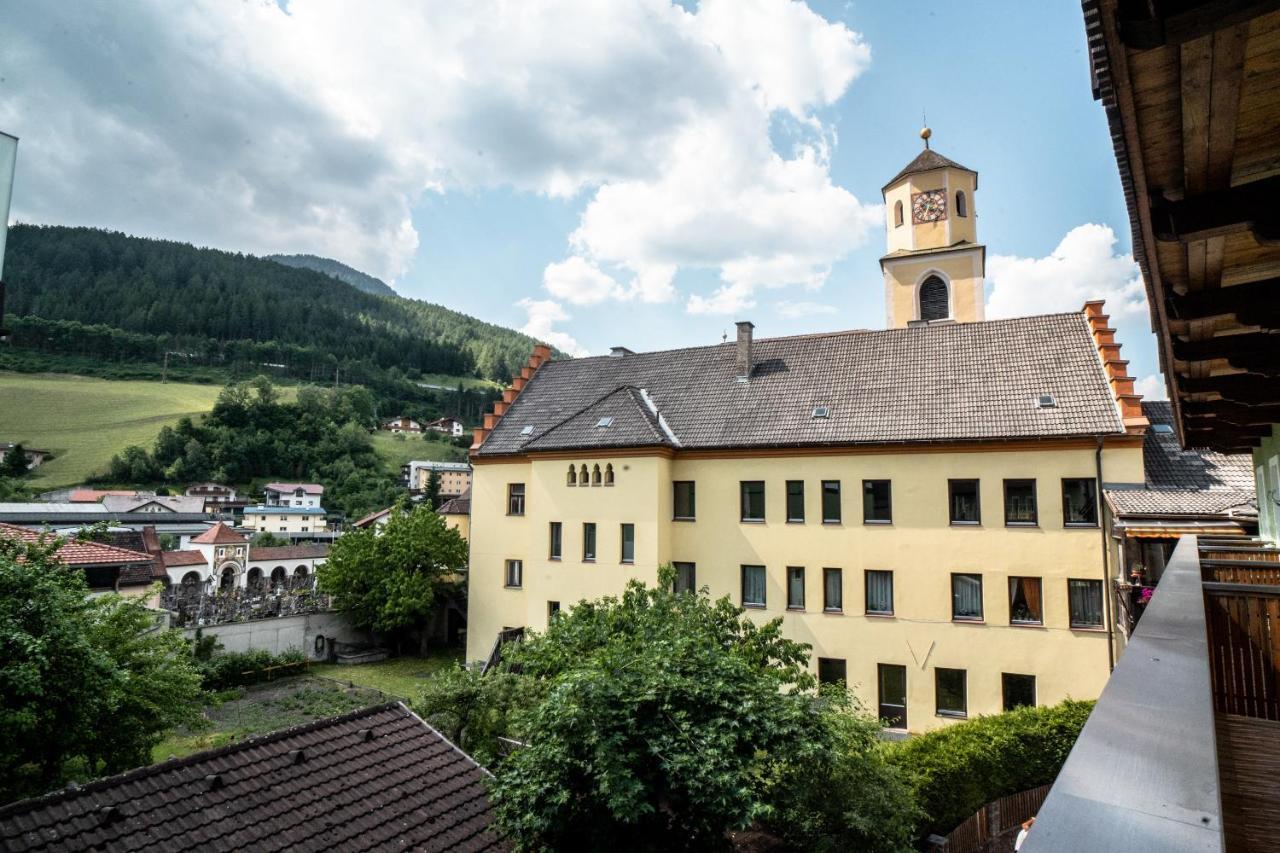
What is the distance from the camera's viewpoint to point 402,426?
136625 millimetres

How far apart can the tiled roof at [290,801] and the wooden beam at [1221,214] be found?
938 cm

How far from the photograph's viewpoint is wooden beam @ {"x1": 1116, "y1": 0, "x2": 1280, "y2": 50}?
2084mm

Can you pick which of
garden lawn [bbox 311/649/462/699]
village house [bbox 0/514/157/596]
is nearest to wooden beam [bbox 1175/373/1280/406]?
garden lawn [bbox 311/649/462/699]

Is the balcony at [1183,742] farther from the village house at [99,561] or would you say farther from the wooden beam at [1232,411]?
the village house at [99,561]

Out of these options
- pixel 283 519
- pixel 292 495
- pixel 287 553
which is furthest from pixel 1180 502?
pixel 292 495

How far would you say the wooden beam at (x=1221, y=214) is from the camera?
307 cm

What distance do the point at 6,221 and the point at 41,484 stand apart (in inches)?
4075

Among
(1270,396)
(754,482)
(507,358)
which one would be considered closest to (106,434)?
(507,358)

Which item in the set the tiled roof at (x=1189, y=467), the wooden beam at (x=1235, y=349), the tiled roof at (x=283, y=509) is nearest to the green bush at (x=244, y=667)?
the wooden beam at (x=1235, y=349)

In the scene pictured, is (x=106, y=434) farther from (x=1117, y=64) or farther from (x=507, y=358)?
(x=1117, y=64)

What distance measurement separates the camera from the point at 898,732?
21266 millimetres

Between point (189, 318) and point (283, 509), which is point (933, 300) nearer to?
point (283, 509)

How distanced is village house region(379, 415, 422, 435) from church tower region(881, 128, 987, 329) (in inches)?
4495

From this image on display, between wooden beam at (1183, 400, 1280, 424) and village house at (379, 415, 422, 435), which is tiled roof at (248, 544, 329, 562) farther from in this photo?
wooden beam at (1183, 400, 1280, 424)
